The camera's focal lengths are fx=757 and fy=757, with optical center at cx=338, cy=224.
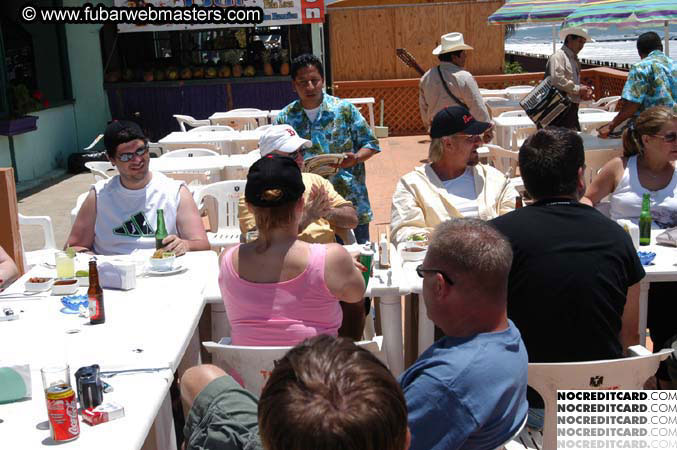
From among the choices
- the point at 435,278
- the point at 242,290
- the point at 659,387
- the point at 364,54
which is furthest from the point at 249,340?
the point at 364,54

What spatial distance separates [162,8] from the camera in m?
11.4

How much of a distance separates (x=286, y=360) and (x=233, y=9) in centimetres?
1083

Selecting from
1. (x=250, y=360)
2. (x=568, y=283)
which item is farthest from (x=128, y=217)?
(x=568, y=283)

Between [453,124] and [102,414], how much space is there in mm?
2367

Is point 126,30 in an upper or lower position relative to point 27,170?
upper

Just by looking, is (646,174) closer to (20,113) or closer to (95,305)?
(95,305)

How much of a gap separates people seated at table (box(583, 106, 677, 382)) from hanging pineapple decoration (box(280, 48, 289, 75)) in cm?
853

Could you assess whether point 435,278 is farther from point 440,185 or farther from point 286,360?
point 440,185

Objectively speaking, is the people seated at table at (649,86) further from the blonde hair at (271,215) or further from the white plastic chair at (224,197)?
the blonde hair at (271,215)

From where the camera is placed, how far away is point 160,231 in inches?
147

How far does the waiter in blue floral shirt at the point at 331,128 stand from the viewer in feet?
15.0

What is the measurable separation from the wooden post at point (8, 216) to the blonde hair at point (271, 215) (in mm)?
1847

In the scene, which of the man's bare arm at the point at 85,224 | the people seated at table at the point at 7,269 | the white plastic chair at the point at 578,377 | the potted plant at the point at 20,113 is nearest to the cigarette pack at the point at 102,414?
the white plastic chair at the point at 578,377

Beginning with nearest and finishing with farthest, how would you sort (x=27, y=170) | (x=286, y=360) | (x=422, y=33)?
1. (x=286, y=360)
2. (x=27, y=170)
3. (x=422, y=33)
